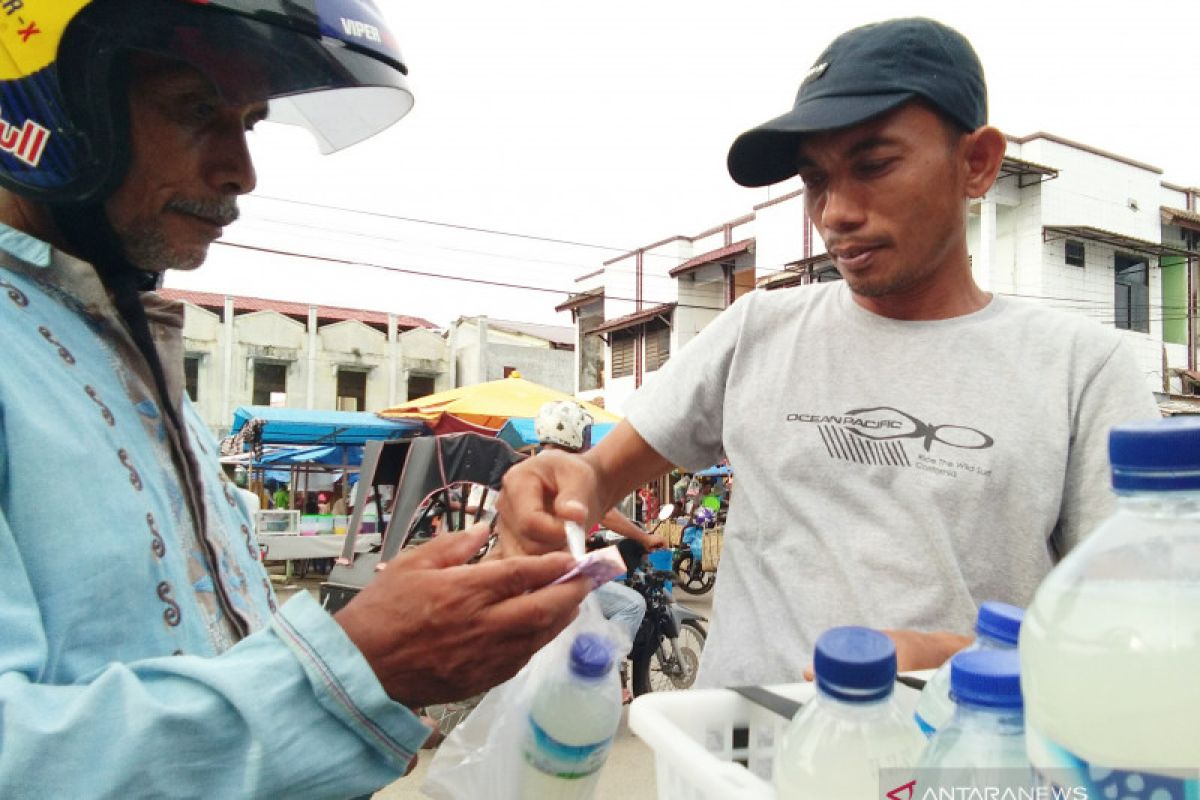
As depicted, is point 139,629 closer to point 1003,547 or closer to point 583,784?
point 583,784

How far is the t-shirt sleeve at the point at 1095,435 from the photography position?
1.35 m

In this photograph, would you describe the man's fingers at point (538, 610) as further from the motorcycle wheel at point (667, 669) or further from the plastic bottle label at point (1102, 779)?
the motorcycle wheel at point (667, 669)

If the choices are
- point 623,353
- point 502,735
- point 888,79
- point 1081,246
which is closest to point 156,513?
point 502,735

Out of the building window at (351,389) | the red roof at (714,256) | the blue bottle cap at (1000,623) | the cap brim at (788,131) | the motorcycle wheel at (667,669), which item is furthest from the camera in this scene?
the building window at (351,389)

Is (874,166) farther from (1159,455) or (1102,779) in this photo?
(1102,779)

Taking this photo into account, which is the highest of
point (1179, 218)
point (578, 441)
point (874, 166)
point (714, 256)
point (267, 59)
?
point (1179, 218)

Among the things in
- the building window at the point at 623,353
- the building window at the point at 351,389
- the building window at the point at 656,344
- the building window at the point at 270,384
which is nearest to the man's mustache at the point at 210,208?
the building window at the point at 656,344

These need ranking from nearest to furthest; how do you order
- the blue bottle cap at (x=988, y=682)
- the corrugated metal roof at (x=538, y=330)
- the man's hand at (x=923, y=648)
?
1. the blue bottle cap at (x=988, y=682)
2. the man's hand at (x=923, y=648)
3. the corrugated metal roof at (x=538, y=330)

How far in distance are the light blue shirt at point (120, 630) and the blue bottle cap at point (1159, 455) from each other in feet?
2.59

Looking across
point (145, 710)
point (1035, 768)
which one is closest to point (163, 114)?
point (145, 710)

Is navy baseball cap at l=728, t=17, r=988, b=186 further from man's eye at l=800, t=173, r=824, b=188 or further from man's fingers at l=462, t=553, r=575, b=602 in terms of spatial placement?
man's fingers at l=462, t=553, r=575, b=602

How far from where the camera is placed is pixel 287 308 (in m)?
31.3

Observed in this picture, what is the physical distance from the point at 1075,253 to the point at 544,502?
19445 mm

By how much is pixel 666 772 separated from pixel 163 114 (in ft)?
4.20
